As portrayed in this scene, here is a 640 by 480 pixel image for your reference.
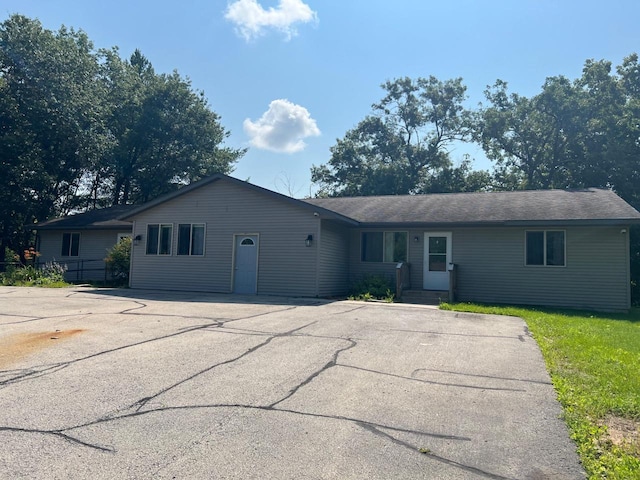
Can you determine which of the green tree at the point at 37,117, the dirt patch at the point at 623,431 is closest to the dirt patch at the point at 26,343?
the dirt patch at the point at 623,431

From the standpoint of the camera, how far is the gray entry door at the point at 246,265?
50.7 ft

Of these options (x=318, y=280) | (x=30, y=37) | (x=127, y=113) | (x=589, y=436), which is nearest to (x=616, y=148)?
(x=318, y=280)

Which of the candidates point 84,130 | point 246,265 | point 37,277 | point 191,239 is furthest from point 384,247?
point 84,130

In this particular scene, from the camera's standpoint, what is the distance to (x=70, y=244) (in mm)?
21531

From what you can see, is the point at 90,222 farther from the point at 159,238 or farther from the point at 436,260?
the point at 436,260

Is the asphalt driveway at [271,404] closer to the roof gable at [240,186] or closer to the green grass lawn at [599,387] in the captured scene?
the green grass lawn at [599,387]

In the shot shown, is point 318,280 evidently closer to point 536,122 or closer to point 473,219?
point 473,219

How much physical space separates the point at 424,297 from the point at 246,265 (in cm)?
599

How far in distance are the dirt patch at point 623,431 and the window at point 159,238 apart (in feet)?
49.3

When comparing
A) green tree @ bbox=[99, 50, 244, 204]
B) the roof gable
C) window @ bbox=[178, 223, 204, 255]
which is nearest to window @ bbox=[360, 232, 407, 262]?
the roof gable

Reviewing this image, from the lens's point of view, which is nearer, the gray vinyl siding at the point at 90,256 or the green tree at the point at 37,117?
the gray vinyl siding at the point at 90,256

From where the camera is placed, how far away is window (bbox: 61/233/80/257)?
21.4 metres

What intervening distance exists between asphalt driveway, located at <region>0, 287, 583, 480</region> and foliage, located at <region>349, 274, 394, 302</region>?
649 centimetres

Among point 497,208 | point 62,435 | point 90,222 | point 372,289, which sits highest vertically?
point 497,208
